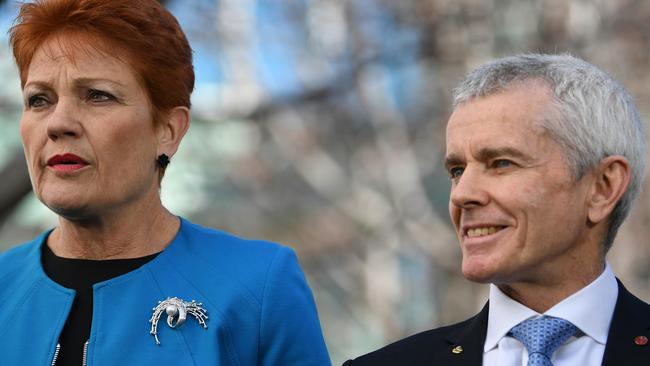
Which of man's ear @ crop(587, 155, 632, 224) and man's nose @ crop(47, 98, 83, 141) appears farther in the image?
man's nose @ crop(47, 98, 83, 141)

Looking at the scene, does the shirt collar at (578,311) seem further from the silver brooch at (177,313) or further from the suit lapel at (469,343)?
the silver brooch at (177,313)

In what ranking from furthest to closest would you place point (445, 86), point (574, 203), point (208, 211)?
point (208, 211) → point (445, 86) → point (574, 203)

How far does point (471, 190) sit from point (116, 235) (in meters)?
1.16

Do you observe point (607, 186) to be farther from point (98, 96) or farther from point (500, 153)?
point (98, 96)

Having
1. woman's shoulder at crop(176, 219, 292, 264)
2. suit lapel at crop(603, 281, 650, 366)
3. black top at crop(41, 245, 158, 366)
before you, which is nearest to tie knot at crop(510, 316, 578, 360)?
suit lapel at crop(603, 281, 650, 366)

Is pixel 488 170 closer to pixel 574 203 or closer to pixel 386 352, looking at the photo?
pixel 574 203

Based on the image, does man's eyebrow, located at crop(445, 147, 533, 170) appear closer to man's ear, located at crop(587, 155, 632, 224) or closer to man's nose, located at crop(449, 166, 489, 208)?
man's nose, located at crop(449, 166, 489, 208)

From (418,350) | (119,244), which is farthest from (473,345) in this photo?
(119,244)

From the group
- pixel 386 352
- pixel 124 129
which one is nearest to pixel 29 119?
pixel 124 129

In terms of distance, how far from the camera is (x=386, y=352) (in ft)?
13.2

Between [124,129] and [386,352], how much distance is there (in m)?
1.01

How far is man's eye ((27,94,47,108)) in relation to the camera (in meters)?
4.23

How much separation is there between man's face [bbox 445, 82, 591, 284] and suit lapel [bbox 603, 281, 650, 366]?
18cm

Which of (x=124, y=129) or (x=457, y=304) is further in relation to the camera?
(x=457, y=304)
